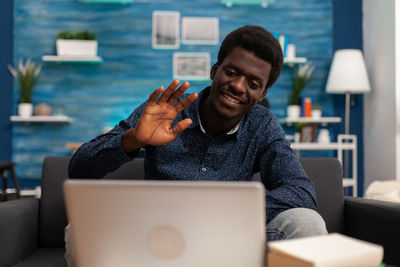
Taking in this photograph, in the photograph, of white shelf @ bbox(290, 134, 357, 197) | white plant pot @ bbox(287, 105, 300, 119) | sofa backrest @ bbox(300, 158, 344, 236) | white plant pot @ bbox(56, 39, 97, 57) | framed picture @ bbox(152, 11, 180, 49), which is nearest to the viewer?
sofa backrest @ bbox(300, 158, 344, 236)

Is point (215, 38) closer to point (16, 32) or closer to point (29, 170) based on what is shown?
point (16, 32)

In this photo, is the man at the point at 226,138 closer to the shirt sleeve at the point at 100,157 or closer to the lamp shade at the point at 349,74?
the shirt sleeve at the point at 100,157

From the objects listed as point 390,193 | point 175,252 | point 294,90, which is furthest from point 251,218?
point 294,90

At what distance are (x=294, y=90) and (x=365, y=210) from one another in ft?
9.73

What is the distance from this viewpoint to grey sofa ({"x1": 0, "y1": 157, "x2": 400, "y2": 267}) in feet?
4.63

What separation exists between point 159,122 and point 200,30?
3511 millimetres

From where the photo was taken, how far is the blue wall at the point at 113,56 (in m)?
4.33

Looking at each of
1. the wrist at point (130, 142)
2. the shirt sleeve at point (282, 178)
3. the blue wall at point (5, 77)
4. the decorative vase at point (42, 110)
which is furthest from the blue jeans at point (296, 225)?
the blue wall at point (5, 77)

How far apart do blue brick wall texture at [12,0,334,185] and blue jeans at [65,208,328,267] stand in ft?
11.6

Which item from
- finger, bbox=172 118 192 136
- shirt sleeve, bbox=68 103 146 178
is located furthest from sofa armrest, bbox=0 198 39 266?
finger, bbox=172 118 192 136

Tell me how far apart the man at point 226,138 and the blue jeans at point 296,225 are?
0.14 meters

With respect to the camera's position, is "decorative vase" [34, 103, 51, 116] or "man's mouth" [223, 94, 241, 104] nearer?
"man's mouth" [223, 94, 241, 104]

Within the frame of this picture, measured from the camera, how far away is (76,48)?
4.22 meters

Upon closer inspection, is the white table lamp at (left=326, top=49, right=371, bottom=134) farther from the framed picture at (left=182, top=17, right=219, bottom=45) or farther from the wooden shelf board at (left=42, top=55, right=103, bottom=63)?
the wooden shelf board at (left=42, top=55, right=103, bottom=63)
